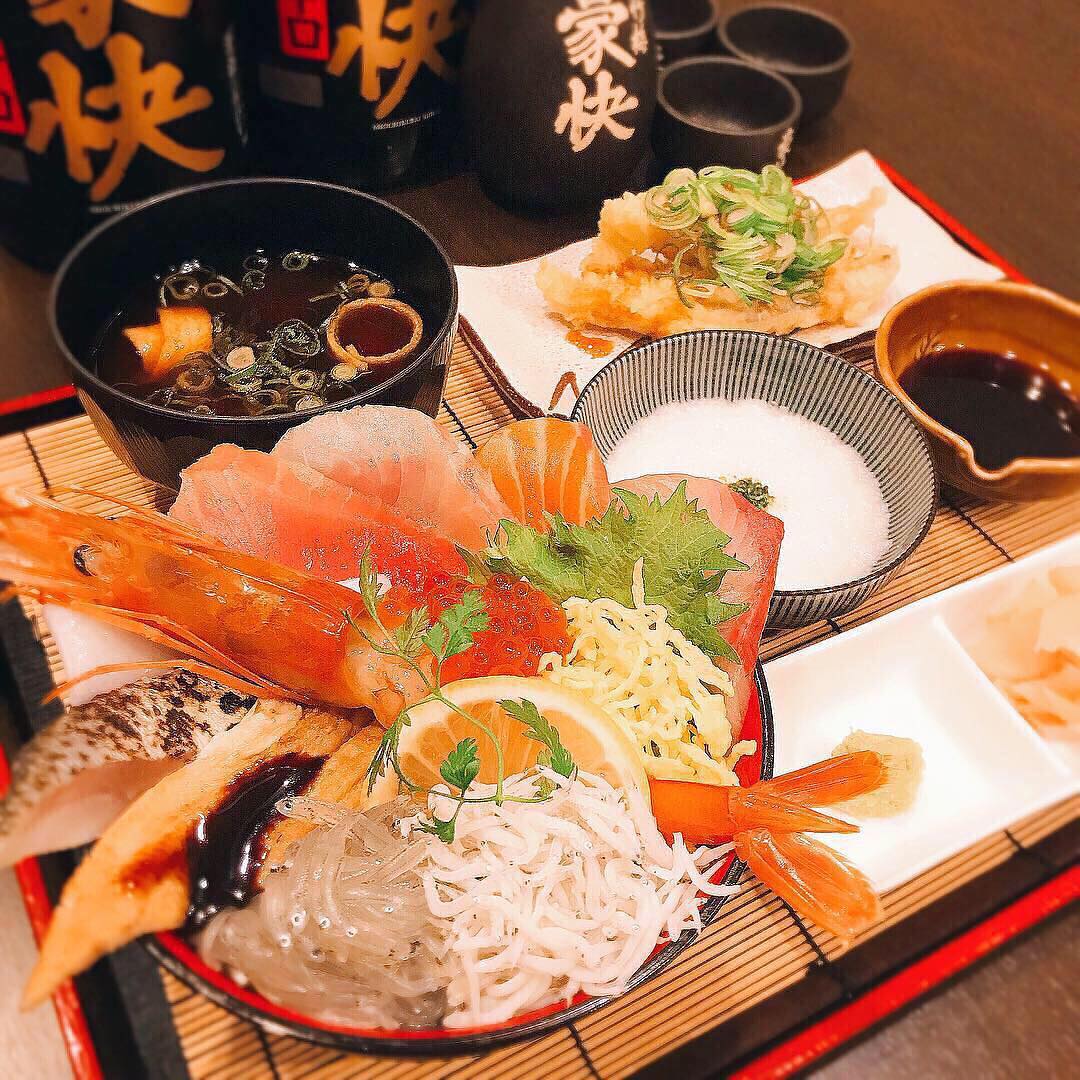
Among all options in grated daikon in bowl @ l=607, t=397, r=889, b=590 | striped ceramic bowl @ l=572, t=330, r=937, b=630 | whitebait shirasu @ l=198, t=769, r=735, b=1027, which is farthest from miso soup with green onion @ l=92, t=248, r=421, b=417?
whitebait shirasu @ l=198, t=769, r=735, b=1027

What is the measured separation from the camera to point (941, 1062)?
1181 mm

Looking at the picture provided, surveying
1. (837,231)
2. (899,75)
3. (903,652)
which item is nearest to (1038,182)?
(899,75)

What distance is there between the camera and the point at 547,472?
1224 mm

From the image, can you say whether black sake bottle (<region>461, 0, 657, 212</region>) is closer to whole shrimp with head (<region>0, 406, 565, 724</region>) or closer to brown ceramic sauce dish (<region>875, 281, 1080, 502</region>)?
brown ceramic sauce dish (<region>875, 281, 1080, 502</region>)

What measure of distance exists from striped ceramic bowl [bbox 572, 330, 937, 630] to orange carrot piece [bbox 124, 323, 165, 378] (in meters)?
0.65

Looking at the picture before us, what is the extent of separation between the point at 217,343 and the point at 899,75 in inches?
96.6

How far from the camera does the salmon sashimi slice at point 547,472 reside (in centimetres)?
121

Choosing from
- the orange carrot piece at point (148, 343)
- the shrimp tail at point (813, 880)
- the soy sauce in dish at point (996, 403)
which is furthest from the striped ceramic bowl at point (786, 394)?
the orange carrot piece at point (148, 343)

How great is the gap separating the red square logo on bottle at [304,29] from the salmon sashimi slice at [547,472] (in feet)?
3.33

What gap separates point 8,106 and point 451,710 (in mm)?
1458

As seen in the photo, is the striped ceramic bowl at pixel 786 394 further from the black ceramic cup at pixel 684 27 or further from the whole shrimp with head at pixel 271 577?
the black ceramic cup at pixel 684 27

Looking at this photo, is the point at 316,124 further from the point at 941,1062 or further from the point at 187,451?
the point at 941,1062

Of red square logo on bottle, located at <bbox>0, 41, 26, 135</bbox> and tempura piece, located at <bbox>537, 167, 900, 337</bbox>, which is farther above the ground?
red square logo on bottle, located at <bbox>0, 41, 26, 135</bbox>

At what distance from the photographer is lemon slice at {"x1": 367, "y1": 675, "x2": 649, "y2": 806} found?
0.92 metres
